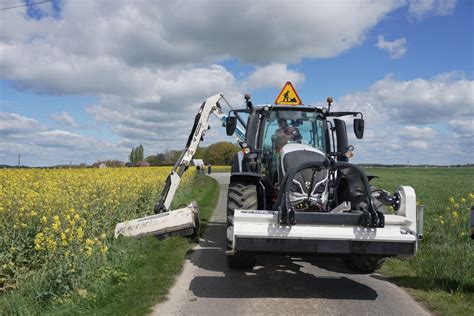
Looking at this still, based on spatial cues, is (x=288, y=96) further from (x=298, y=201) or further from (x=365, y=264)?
(x=365, y=264)

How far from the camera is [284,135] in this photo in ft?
24.3

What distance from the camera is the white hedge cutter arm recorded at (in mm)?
8008

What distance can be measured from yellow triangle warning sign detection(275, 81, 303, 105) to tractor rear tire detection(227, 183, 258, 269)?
2.29 metres

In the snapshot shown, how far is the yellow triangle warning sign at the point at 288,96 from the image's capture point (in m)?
8.20

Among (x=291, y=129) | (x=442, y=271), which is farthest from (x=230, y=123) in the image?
(x=442, y=271)

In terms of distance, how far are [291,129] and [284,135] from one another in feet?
0.59

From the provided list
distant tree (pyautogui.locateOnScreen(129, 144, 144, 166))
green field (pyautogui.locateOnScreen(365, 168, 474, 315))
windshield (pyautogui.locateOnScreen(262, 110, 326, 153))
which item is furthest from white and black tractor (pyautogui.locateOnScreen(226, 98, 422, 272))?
distant tree (pyautogui.locateOnScreen(129, 144, 144, 166))

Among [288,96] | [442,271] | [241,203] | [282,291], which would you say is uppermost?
[288,96]

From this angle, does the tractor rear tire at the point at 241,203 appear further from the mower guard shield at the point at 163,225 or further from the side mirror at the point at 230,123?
the mower guard shield at the point at 163,225

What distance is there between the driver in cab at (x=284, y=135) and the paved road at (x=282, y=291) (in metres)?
1.96

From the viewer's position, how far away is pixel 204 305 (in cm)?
507

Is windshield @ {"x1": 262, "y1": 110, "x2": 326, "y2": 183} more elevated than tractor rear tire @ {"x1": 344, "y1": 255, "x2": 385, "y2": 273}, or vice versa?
windshield @ {"x1": 262, "y1": 110, "x2": 326, "y2": 183}

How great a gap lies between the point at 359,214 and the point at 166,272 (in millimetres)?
2911

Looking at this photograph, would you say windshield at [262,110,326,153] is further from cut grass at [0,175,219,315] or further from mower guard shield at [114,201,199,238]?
cut grass at [0,175,219,315]
